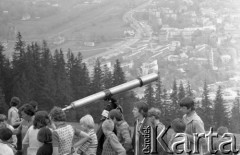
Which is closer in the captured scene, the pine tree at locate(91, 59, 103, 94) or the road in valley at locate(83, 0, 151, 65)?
the pine tree at locate(91, 59, 103, 94)

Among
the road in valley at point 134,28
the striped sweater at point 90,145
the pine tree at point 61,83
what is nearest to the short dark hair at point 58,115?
the striped sweater at point 90,145

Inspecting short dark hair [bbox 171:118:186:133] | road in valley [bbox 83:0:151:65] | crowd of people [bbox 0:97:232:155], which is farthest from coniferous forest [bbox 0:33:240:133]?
short dark hair [bbox 171:118:186:133]

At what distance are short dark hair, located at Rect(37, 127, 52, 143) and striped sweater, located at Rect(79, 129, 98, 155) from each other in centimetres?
82

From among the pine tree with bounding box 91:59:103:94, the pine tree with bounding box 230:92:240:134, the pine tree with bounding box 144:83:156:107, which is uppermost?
the pine tree with bounding box 91:59:103:94

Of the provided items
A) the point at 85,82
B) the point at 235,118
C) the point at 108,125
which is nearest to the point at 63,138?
the point at 108,125

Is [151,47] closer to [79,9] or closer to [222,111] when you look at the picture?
[79,9]

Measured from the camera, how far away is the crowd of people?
830cm

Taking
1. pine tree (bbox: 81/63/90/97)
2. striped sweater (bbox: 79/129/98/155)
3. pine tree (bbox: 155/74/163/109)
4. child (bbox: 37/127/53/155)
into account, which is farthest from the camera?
pine tree (bbox: 81/63/90/97)

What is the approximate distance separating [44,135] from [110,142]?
1.10 m

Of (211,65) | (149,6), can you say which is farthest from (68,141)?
(149,6)

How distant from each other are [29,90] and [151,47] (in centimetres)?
2862

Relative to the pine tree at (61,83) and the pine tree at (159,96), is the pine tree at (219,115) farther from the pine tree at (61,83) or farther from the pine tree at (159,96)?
the pine tree at (61,83)

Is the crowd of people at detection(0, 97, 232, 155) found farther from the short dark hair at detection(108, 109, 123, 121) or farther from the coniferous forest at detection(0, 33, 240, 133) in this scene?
the coniferous forest at detection(0, 33, 240, 133)

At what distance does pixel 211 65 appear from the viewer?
60.2 meters
